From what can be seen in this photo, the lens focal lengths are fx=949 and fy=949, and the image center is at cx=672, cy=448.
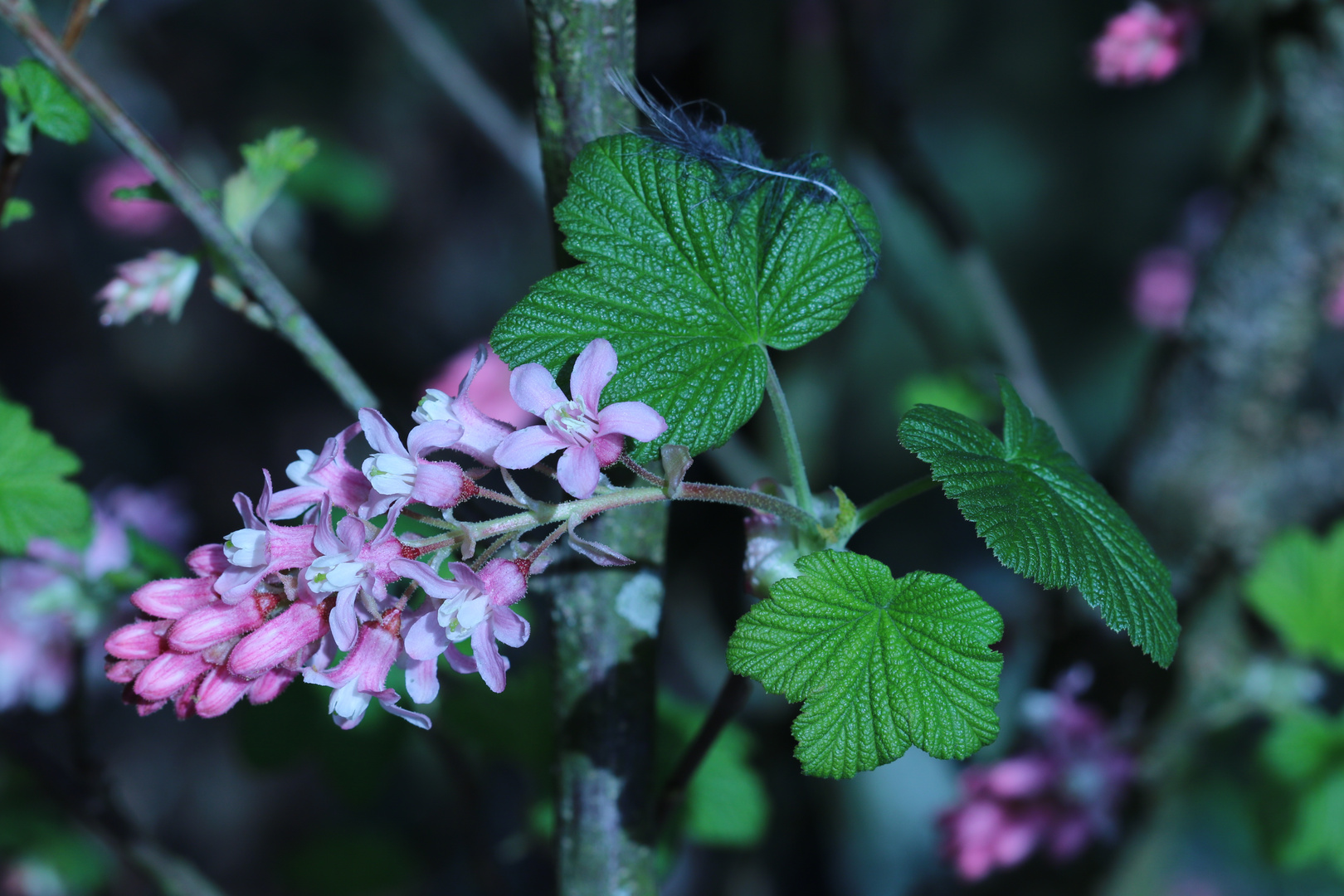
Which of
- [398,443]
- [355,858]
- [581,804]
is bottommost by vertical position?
[355,858]

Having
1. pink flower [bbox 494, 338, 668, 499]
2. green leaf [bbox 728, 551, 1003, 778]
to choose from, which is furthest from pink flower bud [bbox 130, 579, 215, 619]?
green leaf [bbox 728, 551, 1003, 778]

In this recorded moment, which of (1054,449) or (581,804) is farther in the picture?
(581,804)

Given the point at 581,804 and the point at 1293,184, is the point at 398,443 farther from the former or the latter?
the point at 1293,184

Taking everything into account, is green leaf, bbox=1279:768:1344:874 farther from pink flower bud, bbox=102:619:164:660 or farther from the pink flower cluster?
pink flower bud, bbox=102:619:164:660

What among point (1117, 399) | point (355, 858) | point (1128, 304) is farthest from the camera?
point (1117, 399)

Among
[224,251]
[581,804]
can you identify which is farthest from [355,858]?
[224,251]

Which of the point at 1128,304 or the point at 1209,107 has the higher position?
the point at 1209,107

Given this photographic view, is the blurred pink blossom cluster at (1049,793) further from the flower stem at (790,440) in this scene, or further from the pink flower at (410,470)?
the pink flower at (410,470)
